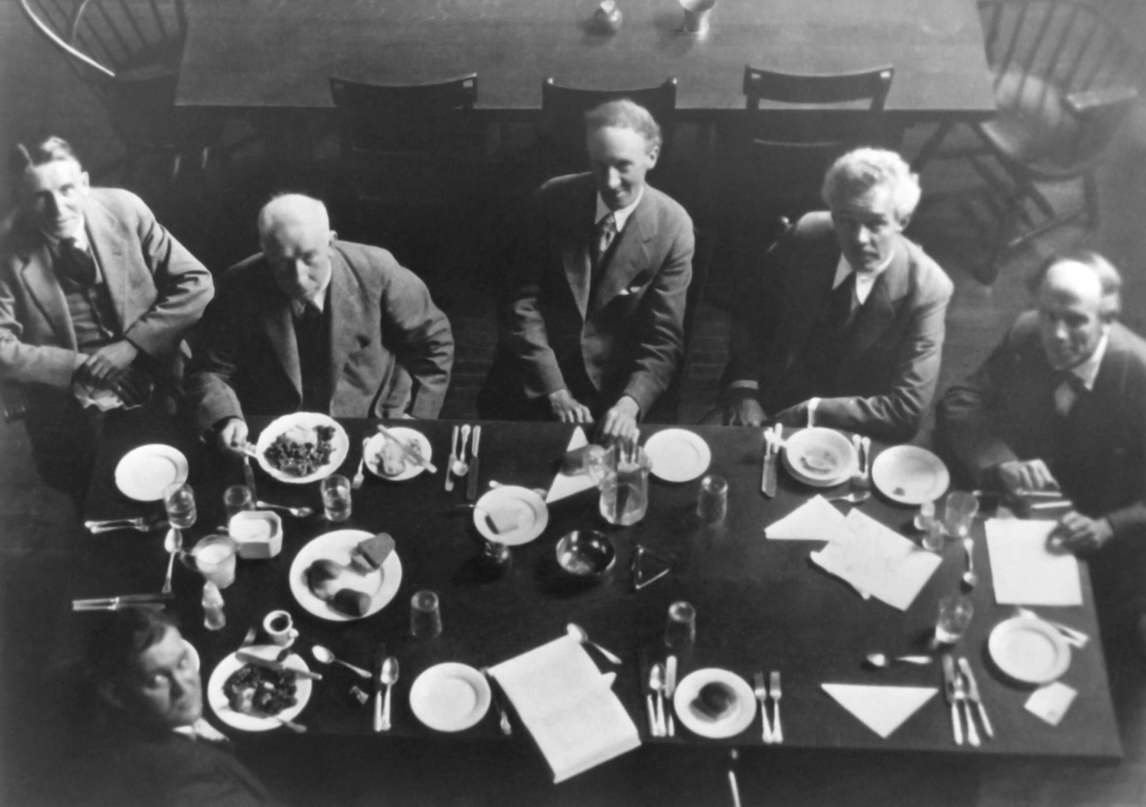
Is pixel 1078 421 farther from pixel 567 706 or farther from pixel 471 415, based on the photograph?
pixel 471 415

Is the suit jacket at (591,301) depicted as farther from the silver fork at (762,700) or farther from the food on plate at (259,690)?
the food on plate at (259,690)

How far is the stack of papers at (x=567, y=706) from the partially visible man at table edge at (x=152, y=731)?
2.33 feet

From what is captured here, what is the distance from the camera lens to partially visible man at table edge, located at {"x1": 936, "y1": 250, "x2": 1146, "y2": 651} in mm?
3059

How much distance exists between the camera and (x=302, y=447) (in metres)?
3.24

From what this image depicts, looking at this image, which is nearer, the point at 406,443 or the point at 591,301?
the point at 406,443

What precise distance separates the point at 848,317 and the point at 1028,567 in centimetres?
97

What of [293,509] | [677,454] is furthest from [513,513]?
[293,509]

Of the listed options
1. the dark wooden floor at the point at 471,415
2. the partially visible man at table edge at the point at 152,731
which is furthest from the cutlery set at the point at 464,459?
the partially visible man at table edge at the point at 152,731

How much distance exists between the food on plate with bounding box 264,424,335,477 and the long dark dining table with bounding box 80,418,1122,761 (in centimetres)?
7

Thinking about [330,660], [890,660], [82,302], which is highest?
[82,302]

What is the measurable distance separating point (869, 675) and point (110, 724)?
190 cm

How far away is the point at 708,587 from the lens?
292 cm

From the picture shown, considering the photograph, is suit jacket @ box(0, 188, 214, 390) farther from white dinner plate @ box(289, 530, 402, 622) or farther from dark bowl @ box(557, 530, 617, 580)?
A: dark bowl @ box(557, 530, 617, 580)

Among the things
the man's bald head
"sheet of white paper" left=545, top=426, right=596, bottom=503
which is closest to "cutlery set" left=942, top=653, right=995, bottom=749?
"sheet of white paper" left=545, top=426, right=596, bottom=503
